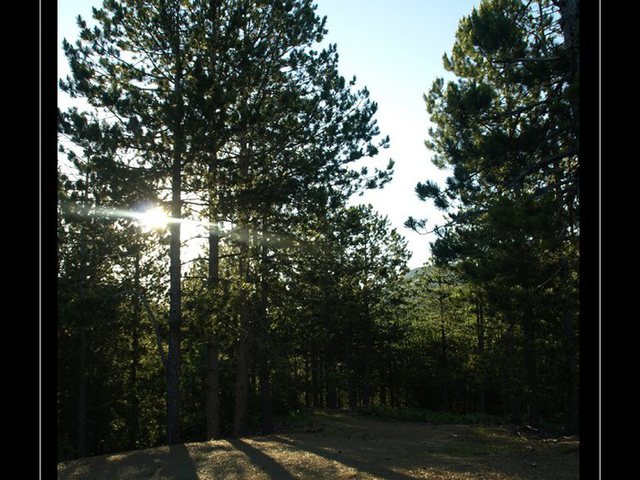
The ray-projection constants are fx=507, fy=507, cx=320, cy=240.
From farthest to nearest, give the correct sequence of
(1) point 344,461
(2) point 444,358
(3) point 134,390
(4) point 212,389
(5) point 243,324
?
(2) point 444,358 → (3) point 134,390 → (5) point 243,324 → (4) point 212,389 → (1) point 344,461

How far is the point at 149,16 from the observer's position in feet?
42.2

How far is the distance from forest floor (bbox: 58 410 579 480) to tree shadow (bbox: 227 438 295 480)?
17 mm

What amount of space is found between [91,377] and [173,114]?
613 inches

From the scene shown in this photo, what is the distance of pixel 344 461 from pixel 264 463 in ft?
5.02

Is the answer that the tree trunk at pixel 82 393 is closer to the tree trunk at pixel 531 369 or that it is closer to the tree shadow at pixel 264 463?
the tree shadow at pixel 264 463

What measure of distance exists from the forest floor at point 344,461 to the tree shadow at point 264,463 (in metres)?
0.02

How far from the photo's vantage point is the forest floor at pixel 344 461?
8.27m

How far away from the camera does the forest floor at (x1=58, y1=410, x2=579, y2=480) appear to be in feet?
27.1

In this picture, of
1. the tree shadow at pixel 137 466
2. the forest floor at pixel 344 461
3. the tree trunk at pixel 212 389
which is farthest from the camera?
the tree trunk at pixel 212 389

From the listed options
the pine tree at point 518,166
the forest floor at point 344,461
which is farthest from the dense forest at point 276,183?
the forest floor at point 344,461

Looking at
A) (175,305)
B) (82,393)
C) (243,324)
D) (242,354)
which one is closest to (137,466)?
(175,305)

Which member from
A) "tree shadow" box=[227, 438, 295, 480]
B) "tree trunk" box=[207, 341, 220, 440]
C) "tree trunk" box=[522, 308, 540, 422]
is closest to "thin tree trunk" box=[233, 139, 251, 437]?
"tree trunk" box=[207, 341, 220, 440]

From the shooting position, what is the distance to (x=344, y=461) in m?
9.36

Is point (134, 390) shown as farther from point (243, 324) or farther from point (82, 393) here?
point (243, 324)
